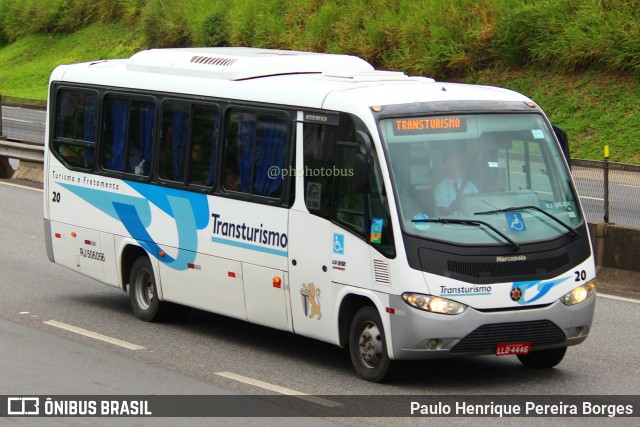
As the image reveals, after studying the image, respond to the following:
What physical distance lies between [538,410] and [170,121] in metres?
5.10

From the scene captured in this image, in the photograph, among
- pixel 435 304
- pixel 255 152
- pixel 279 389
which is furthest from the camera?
pixel 255 152

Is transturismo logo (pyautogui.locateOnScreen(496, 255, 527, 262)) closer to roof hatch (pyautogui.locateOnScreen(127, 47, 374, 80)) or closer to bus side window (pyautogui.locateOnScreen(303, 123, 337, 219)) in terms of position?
bus side window (pyautogui.locateOnScreen(303, 123, 337, 219))

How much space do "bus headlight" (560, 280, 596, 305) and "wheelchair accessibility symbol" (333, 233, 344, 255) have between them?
5.91ft

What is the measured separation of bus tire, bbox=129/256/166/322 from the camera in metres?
12.5

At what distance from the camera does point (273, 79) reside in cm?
1129

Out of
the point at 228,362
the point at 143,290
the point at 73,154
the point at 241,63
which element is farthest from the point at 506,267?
the point at 73,154

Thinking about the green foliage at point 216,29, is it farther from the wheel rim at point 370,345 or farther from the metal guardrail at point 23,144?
the wheel rim at point 370,345

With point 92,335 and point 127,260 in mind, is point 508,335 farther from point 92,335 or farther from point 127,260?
point 127,260

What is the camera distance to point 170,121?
12.2 metres

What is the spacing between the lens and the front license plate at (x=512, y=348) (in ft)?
30.8

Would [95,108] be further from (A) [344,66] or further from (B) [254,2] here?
(B) [254,2]

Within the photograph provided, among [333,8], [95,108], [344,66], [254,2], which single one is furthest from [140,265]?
[254,2]

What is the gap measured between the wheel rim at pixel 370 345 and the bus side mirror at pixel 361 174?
1.09 metres

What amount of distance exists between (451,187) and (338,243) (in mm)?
1039
